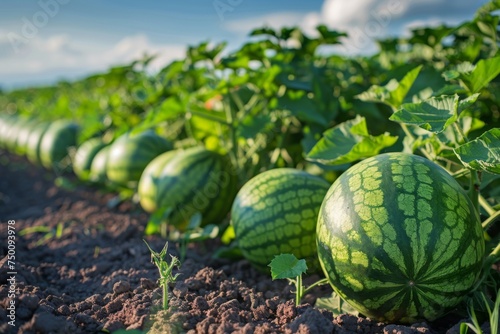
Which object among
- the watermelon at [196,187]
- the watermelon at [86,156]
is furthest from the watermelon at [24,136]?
the watermelon at [196,187]

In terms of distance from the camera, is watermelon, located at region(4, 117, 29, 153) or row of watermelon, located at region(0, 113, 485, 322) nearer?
row of watermelon, located at region(0, 113, 485, 322)

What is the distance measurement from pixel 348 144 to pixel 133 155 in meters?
2.24

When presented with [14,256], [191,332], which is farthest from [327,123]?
[14,256]

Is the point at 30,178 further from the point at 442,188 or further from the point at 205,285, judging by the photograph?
the point at 442,188

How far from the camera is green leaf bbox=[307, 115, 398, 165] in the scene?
2.15 meters

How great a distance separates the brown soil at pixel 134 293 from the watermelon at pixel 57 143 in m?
2.72

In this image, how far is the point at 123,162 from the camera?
412 centimetres

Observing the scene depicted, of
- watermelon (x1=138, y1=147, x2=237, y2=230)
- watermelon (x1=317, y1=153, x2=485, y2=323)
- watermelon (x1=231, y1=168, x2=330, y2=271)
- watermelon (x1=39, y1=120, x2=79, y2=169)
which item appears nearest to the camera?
watermelon (x1=317, y1=153, x2=485, y2=323)

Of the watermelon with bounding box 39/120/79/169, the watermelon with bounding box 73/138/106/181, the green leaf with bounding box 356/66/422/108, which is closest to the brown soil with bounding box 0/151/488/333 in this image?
the green leaf with bounding box 356/66/422/108

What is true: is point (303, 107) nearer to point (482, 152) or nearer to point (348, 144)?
point (348, 144)

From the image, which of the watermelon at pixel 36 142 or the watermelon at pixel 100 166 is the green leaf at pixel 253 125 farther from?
the watermelon at pixel 36 142

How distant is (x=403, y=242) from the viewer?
1.70 meters

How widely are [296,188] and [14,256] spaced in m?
1.53

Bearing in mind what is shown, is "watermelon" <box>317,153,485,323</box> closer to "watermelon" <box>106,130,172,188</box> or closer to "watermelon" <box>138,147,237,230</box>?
"watermelon" <box>138,147,237,230</box>
